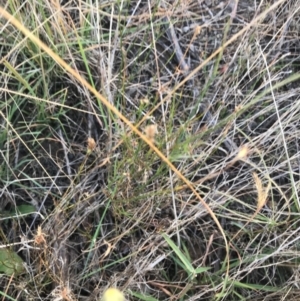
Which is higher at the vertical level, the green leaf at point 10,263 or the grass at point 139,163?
the grass at point 139,163

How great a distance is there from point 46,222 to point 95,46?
1.13 ft

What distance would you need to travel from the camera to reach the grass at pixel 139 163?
0.90 meters

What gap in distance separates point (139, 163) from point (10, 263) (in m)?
0.29

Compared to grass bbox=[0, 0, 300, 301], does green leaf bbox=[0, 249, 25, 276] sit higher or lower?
lower

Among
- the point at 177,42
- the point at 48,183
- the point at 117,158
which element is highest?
the point at 177,42

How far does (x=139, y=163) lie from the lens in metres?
0.86

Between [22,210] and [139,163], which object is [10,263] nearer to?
[22,210]

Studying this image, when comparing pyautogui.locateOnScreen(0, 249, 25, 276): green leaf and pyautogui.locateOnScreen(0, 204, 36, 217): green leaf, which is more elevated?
pyautogui.locateOnScreen(0, 204, 36, 217): green leaf

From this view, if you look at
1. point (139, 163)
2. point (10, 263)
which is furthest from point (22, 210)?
point (139, 163)

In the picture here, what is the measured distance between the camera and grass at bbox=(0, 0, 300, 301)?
2.94 feet

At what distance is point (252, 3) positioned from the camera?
1085 millimetres

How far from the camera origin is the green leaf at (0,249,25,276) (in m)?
0.89

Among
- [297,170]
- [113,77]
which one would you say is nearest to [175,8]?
[113,77]

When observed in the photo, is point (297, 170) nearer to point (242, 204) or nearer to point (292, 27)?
point (242, 204)
